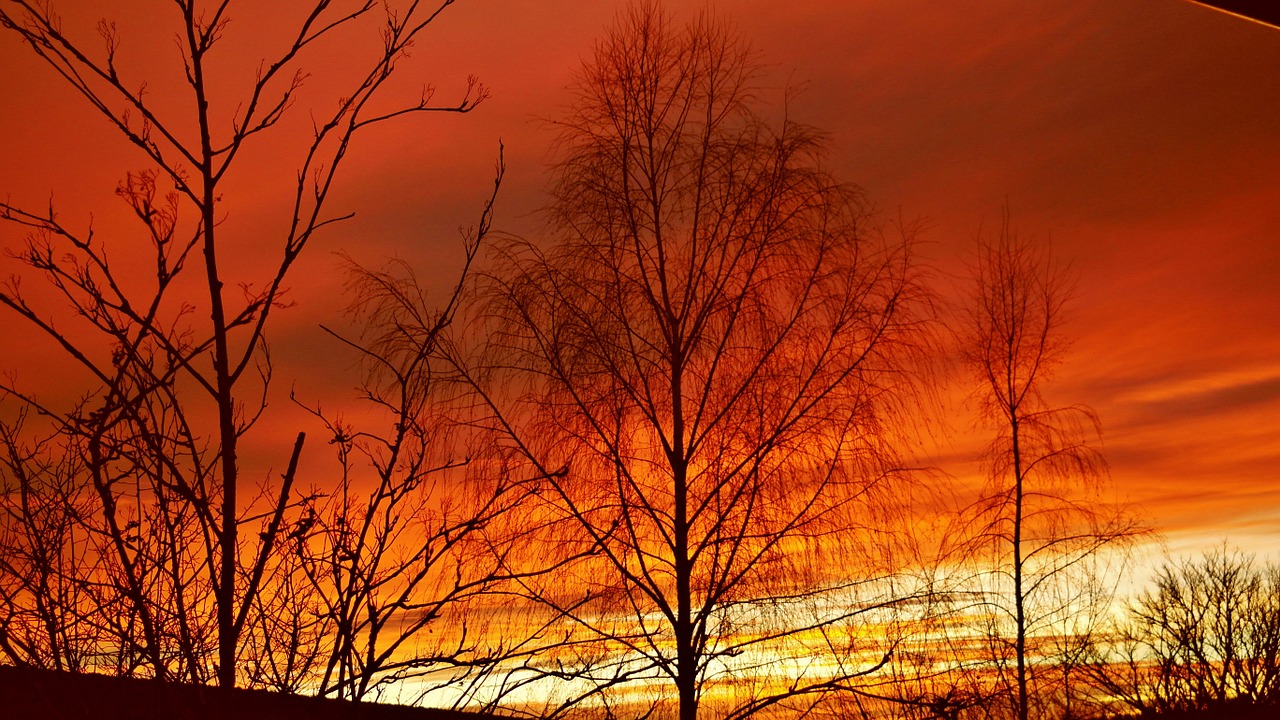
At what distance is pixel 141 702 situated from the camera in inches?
102

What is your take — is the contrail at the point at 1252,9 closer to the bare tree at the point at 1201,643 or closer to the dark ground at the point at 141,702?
the dark ground at the point at 141,702

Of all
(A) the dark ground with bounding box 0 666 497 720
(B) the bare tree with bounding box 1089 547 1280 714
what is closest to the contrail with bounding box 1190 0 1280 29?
(A) the dark ground with bounding box 0 666 497 720

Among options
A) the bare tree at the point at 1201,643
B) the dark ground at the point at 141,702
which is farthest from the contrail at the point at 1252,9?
the bare tree at the point at 1201,643

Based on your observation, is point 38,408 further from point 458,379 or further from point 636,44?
point 636,44

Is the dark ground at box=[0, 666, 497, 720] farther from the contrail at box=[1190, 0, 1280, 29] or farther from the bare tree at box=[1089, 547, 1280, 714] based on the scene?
the bare tree at box=[1089, 547, 1280, 714]

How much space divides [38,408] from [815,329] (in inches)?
229

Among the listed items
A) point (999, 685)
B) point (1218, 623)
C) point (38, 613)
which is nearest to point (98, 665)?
point (38, 613)

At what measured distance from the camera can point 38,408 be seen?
1.91 meters

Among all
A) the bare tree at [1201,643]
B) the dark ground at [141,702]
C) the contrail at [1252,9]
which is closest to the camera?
the dark ground at [141,702]

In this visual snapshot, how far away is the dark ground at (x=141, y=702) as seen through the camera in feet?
6.12

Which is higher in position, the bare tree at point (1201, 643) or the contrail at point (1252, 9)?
the contrail at point (1252, 9)

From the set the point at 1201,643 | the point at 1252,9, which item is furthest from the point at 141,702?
the point at 1201,643

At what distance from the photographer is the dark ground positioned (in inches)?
73.4

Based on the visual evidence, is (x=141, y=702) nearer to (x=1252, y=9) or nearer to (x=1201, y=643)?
(x=1252, y=9)
